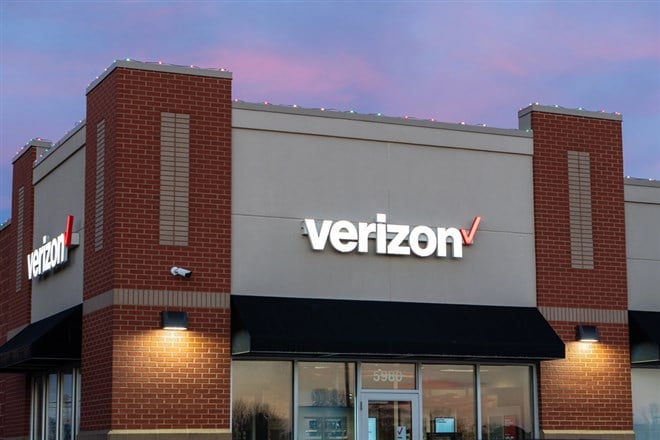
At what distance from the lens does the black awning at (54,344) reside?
74.1 ft

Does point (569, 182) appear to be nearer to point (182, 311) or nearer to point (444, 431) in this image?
point (444, 431)

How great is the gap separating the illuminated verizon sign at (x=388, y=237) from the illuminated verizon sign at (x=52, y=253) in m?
4.96

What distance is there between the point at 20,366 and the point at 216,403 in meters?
5.71

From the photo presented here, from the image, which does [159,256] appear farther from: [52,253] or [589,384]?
[589,384]

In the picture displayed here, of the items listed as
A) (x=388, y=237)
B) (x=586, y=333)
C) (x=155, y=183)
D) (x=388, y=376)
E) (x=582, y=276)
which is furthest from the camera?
(x=582, y=276)

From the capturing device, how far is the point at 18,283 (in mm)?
28375

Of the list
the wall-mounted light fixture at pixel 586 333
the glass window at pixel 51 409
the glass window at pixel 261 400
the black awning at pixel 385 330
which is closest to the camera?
the black awning at pixel 385 330

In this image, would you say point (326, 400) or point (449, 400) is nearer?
point (326, 400)

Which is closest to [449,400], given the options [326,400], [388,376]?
[388,376]

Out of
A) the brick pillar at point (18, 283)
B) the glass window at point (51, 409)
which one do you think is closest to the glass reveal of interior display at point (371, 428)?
the glass window at point (51, 409)

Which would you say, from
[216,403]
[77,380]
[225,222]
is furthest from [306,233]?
[77,380]

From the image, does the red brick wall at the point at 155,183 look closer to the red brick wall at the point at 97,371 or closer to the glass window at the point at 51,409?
the red brick wall at the point at 97,371

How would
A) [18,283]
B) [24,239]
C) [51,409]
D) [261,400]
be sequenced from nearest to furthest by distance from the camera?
[261,400] < [51,409] < [24,239] < [18,283]

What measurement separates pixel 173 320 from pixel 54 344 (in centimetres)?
304
